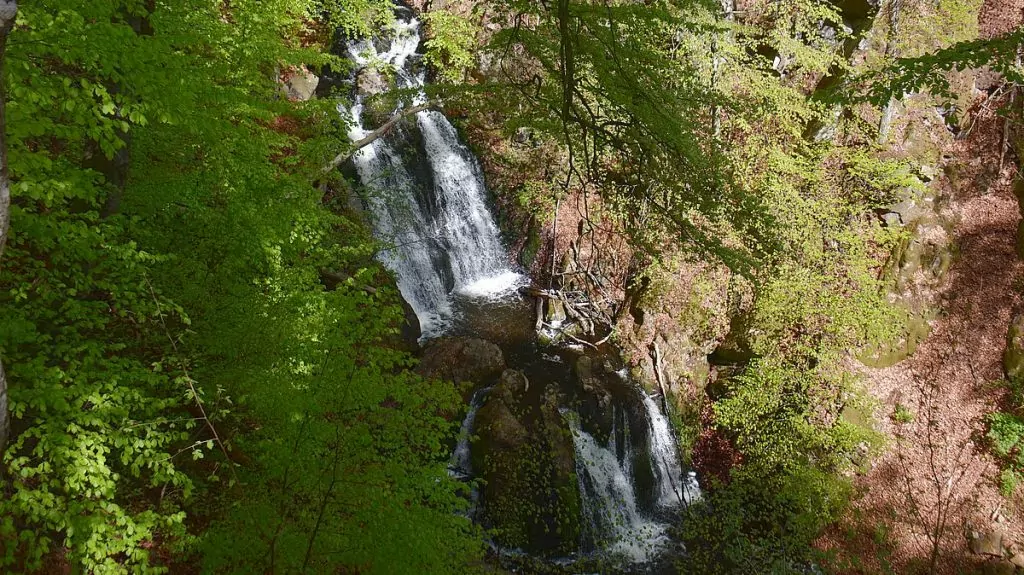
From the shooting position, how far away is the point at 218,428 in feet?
19.3

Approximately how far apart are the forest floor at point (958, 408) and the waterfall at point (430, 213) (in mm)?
8753

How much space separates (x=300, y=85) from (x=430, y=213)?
452 centimetres


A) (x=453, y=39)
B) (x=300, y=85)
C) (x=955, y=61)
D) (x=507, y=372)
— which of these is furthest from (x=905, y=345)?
(x=300, y=85)

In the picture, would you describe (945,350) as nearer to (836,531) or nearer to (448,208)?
(836,531)

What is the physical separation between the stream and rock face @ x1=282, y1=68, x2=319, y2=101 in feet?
3.28

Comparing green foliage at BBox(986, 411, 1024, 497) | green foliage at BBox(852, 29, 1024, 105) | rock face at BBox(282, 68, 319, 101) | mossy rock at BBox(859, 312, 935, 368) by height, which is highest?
rock face at BBox(282, 68, 319, 101)

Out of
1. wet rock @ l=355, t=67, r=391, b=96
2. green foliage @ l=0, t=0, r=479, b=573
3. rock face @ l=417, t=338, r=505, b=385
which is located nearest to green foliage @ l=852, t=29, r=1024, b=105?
green foliage @ l=0, t=0, r=479, b=573

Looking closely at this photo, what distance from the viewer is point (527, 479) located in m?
8.23

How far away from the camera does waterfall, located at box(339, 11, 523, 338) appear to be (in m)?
12.2

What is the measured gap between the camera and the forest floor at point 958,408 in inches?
377

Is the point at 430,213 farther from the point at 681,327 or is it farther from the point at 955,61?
the point at 955,61

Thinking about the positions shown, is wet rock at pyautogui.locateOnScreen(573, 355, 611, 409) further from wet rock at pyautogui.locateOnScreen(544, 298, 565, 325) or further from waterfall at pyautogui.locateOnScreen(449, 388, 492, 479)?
waterfall at pyautogui.locateOnScreen(449, 388, 492, 479)

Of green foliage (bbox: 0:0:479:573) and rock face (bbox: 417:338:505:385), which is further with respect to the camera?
rock face (bbox: 417:338:505:385)

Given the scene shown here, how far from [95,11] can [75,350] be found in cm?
255
